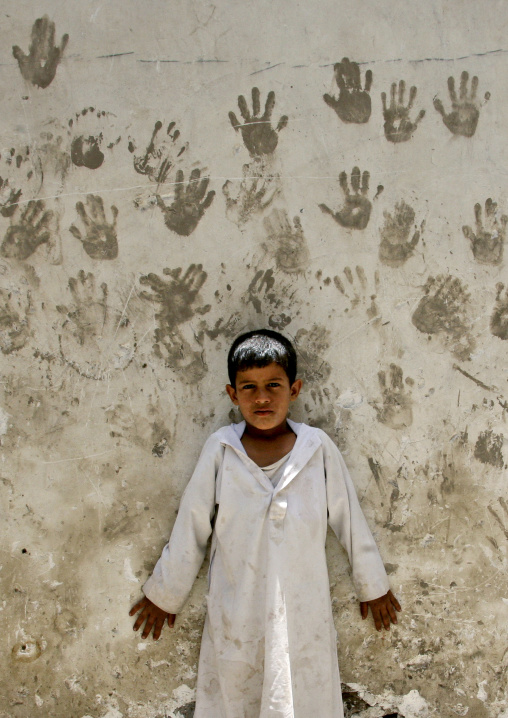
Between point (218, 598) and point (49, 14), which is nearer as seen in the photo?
point (218, 598)

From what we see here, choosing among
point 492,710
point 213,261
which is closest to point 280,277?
point 213,261

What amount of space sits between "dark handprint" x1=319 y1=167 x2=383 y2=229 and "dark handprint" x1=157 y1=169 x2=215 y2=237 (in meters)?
0.41

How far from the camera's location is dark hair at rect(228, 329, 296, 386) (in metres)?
1.89

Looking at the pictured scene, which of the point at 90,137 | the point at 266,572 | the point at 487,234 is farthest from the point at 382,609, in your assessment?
the point at 90,137

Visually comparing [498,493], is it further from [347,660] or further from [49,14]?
[49,14]

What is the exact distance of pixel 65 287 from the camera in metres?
2.10

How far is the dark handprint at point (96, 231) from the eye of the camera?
6.85 feet

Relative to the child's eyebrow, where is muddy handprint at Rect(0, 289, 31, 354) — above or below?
above

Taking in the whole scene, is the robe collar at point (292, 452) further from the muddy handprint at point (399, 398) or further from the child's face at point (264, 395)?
the muddy handprint at point (399, 398)

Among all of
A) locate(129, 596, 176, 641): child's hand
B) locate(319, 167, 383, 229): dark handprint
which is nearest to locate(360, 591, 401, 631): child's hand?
locate(129, 596, 176, 641): child's hand

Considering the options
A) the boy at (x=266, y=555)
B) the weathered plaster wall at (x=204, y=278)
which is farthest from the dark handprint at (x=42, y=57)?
the boy at (x=266, y=555)

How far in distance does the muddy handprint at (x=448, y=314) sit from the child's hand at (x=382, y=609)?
2.89ft

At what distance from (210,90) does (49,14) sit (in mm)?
608

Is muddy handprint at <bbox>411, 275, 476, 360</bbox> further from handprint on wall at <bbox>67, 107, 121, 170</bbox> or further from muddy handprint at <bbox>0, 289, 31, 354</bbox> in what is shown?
muddy handprint at <bbox>0, 289, 31, 354</bbox>
